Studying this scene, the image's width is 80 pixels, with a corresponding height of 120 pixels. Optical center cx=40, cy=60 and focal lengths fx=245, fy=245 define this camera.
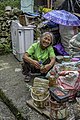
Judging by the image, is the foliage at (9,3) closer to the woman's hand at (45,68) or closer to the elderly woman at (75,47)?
the elderly woman at (75,47)

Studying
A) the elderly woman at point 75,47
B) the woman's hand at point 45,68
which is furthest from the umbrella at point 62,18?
the woman's hand at point 45,68

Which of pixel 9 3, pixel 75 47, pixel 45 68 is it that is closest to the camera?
pixel 45 68

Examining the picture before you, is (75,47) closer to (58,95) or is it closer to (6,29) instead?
(58,95)

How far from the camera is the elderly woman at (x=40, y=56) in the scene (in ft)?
12.3

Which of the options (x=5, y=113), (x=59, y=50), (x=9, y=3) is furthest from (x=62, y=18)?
(x=9, y=3)

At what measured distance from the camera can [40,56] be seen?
386cm

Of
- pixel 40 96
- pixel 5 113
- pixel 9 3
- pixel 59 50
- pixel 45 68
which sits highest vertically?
pixel 9 3

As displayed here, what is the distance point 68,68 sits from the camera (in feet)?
11.9

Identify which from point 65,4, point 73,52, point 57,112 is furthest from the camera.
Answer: point 65,4

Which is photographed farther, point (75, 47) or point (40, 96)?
point (75, 47)

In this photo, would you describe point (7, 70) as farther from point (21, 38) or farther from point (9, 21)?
point (9, 21)

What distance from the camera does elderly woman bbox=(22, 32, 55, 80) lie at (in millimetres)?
3746

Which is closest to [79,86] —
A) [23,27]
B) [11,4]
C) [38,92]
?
[38,92]

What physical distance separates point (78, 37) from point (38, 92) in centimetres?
171
